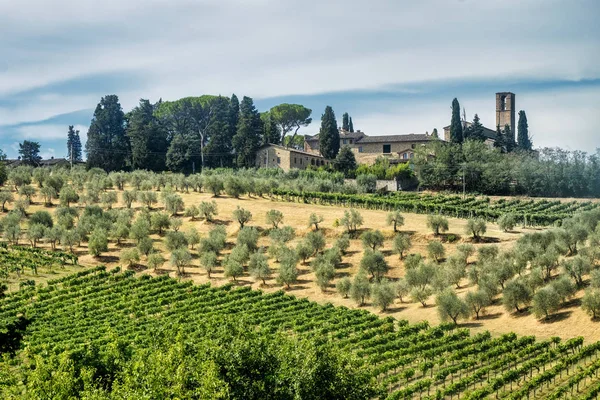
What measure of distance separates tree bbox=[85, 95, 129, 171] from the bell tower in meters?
83.7

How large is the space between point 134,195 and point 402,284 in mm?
45741

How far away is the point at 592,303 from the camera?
42031 mm

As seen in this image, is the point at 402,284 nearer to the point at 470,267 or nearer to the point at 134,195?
the point at 470,267

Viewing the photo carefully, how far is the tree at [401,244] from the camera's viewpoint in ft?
210

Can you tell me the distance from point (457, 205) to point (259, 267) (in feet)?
124

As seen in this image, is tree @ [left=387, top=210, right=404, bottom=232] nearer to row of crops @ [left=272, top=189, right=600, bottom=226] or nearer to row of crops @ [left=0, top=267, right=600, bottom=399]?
row of crops @ [left=272, top=189, right=600, bottom=226]

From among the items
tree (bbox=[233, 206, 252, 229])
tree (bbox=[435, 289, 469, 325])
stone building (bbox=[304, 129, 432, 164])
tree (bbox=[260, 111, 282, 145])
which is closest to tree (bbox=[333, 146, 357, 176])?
stone building (bbox=[304, 129, 432, 164])

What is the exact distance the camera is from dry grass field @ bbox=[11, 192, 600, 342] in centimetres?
4385

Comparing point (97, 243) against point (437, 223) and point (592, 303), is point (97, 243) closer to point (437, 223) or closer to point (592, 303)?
point (437, 223)

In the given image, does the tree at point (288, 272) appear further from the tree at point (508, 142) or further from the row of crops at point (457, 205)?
the tree at point (508, 142)

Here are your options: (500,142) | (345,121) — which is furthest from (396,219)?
(345,121)

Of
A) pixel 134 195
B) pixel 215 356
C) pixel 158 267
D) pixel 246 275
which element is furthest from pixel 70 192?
pixel 215 356

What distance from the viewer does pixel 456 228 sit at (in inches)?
2805

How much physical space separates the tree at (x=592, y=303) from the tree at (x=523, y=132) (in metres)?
96.7
